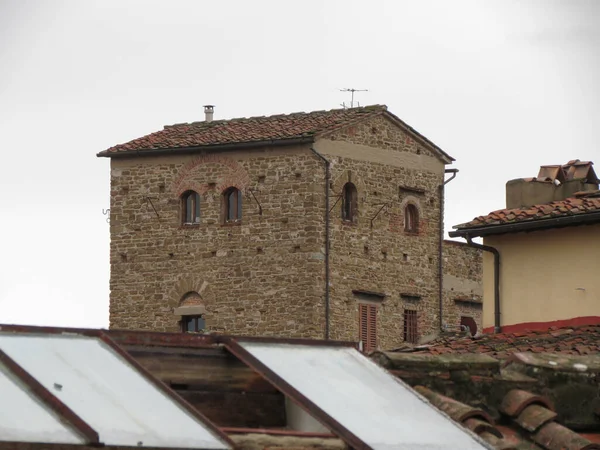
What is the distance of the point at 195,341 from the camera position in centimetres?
1825

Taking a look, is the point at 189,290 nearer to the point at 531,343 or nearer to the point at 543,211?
the point at 543,211

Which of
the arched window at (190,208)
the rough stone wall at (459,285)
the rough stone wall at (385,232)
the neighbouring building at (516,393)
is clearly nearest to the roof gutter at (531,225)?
the neighbouring building at (516,393)

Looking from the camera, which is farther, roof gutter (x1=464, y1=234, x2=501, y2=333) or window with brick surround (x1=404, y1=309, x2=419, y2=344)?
window with brick surround (x1=404, y1=309, x2=419, y2=344)

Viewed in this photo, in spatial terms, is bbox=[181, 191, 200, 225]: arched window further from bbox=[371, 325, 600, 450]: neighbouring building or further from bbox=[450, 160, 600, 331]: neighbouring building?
bbox=[371, 325, 600, 450]: neighbouring building

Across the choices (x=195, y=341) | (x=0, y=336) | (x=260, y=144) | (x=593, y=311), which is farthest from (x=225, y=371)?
(x=260, y=144)

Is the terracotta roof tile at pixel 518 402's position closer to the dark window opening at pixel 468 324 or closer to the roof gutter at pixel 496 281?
the roof gutter at pixel 496 281

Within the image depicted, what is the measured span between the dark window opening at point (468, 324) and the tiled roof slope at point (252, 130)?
14.2ft

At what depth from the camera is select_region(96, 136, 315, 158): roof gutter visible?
48.5 metres

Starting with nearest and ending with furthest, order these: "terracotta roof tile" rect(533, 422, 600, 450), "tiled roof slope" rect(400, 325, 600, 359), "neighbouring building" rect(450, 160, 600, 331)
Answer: "terracotta roof tile" rect(533, 422, 600, 450) → "tiled roof slope" rect(400, 325, 600, 359) → "neighbouring building" rect(450, 160, 600, 331)

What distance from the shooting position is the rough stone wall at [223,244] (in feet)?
160

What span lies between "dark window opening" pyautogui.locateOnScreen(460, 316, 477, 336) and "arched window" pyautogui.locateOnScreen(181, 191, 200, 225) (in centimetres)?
695

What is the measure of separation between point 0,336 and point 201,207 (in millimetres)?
33834

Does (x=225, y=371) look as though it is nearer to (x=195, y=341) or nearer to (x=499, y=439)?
(x=195, y=341)

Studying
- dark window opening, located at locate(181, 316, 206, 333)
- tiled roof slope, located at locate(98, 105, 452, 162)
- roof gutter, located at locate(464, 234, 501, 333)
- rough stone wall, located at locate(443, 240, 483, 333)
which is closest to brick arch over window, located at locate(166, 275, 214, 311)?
dark window opening, located at locate(181, 316, 206, 333)
